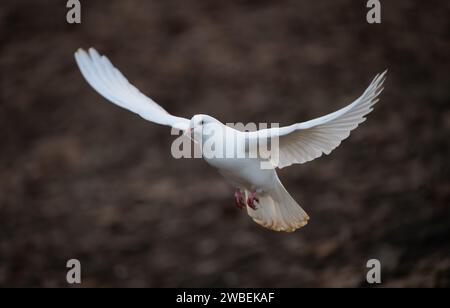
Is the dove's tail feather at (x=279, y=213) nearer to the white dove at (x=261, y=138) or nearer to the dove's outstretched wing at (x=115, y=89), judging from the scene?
the white dove at (x=261, y=138)

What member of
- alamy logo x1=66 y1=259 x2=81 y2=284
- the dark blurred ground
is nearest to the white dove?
the dark blurred ground

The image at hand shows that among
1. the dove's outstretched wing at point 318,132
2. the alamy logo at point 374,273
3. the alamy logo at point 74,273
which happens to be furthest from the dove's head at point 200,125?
the alamy logo at point 74,273

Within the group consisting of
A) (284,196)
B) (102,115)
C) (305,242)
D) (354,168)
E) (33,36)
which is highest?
(33,36)

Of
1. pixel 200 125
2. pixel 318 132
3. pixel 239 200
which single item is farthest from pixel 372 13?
pixel 200 125

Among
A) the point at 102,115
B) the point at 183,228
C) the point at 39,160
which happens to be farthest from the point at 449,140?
the point at 39,160

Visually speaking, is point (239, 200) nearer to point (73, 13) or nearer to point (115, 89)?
point (115, 89)

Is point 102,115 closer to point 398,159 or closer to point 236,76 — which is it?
point 236,76
